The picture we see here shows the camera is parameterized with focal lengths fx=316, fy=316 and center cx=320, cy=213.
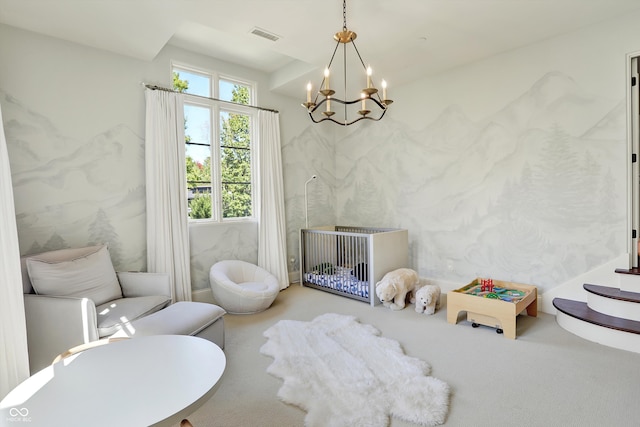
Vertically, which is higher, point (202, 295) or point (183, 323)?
point (183, 323)

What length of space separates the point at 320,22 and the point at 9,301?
9.67 ft

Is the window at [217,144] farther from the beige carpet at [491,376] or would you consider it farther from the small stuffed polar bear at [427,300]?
the small stuffed polar bear at [427,300]

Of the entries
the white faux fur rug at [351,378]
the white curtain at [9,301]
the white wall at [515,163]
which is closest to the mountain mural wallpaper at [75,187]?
the white curtain at [9,301]

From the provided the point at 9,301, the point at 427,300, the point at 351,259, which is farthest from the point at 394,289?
the point at 9,301

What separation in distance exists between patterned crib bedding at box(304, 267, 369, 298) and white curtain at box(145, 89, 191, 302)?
164cm

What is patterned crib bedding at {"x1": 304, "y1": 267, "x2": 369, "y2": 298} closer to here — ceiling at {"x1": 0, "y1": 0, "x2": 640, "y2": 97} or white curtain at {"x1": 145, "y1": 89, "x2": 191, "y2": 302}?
white curtain at {"x1": 145, "y1": 89, "x2": 191, "y2": 302}

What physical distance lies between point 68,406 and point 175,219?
249 centimetres

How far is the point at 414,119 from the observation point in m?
4.27

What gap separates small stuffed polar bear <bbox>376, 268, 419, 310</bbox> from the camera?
3439 mm

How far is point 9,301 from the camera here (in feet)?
5.83

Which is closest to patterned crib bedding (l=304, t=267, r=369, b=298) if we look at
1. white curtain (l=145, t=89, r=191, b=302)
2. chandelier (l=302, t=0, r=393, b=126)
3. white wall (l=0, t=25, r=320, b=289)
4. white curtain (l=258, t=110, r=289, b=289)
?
white curtain (l=258, t=110, r=289, b=289)

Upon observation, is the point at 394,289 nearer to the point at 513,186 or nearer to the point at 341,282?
the point at 341,282

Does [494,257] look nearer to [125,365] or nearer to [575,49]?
[575,49]

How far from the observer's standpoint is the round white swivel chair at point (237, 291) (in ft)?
10.9
